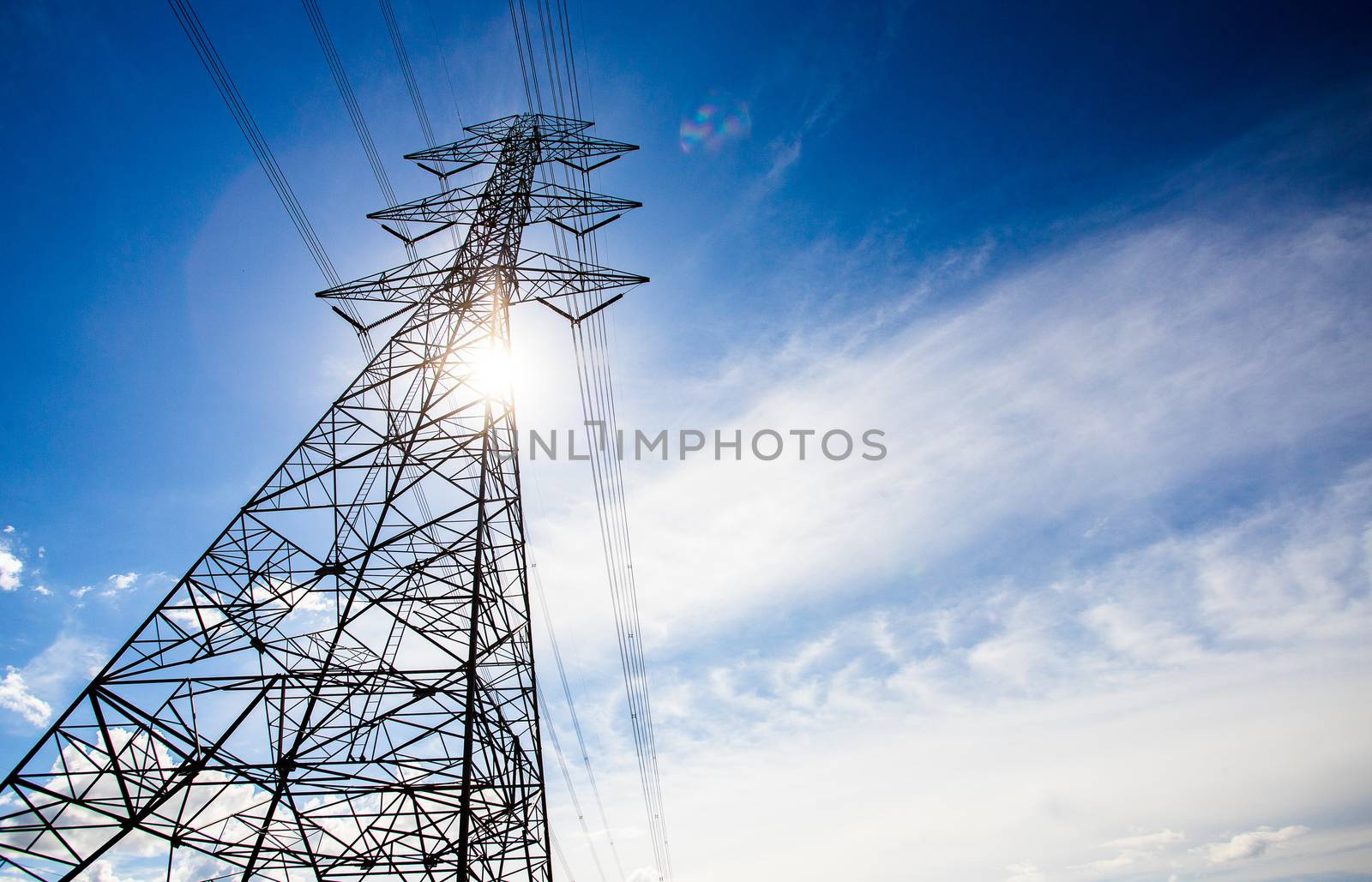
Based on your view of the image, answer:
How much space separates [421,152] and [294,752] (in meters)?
16.0

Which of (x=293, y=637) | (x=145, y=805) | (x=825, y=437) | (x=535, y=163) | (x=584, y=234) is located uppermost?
(x=535, y=163)

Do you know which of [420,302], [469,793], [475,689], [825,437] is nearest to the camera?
[469,793]

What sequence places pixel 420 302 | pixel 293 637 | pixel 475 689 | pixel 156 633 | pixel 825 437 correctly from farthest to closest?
pixel 825 437 < pixel 420 302 < pixel 293 637 < pixel 156 633 < pixel 475 689

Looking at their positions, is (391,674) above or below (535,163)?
below

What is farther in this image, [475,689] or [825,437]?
[825,437]

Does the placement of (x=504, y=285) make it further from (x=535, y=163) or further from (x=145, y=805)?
(x=145, y=805)

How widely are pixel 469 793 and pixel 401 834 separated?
6.47ft

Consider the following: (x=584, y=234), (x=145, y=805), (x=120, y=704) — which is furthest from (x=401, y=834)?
(x=584, y=234)

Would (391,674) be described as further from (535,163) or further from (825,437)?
(535,163)

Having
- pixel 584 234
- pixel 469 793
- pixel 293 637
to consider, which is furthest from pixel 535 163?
pixel 469 793

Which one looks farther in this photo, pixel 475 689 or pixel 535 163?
pixel 535 163

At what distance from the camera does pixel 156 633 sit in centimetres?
984

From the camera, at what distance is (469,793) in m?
8.30

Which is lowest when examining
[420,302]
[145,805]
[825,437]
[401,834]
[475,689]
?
[401,834]
